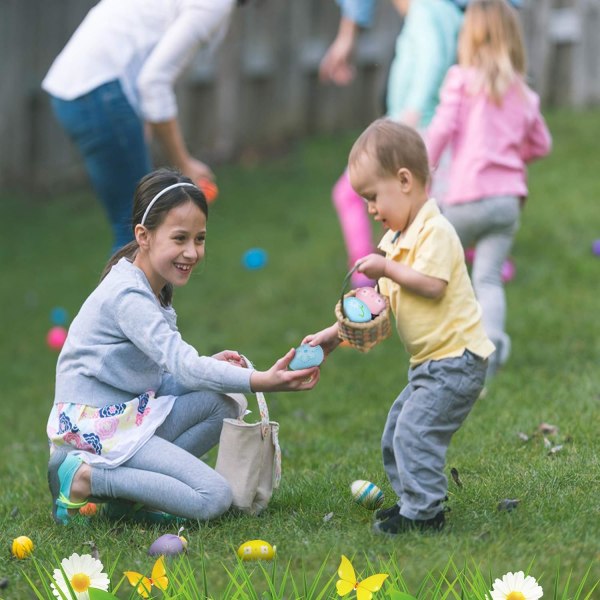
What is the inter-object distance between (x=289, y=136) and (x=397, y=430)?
1005cm

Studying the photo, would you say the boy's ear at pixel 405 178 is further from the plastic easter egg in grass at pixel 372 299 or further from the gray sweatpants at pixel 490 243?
the gray sweatpants at pixel 490 243

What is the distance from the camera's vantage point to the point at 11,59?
41.8ft

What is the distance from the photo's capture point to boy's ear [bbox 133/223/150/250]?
3.81 metres

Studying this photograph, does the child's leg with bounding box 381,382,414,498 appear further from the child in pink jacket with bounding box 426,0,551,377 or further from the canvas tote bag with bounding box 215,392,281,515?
the child in pink jacket with bounding box 426,0,551,377

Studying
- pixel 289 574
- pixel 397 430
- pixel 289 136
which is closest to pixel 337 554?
pixel 289 574

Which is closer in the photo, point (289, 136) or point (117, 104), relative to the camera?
point (117, 104)

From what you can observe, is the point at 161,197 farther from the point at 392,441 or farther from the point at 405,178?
the point at 392,441

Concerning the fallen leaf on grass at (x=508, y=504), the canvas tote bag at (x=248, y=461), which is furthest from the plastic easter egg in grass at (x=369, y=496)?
the fallen leaf on grass at (x=508, y=504)

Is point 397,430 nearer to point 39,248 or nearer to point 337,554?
point 337,554

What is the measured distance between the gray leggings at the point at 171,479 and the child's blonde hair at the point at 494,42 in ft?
7.47

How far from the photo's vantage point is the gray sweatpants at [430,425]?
3342 mm

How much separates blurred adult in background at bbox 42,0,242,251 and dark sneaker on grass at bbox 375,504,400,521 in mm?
1991

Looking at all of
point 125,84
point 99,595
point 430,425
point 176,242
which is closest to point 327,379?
point 125,84

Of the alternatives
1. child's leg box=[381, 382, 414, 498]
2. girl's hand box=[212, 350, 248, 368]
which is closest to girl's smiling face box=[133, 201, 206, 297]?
girl's hand box=[212, 350, 248, 368]
